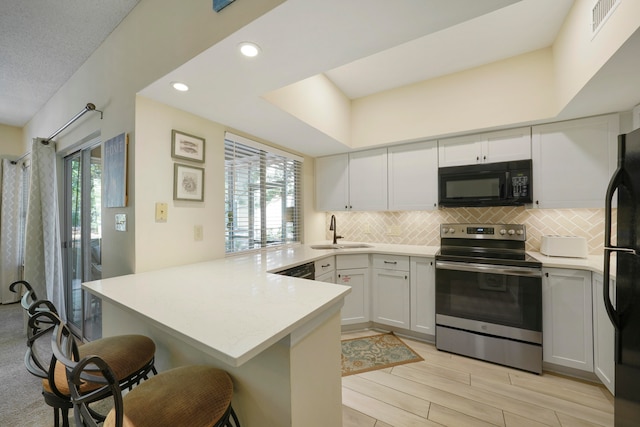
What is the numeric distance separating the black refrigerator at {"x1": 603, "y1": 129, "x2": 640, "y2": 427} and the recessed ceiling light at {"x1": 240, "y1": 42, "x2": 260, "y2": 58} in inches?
70.9

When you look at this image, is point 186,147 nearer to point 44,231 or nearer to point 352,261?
point 352,261

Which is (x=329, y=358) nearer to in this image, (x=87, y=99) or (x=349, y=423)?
(x=349, y=423)

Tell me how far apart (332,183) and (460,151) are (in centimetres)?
158

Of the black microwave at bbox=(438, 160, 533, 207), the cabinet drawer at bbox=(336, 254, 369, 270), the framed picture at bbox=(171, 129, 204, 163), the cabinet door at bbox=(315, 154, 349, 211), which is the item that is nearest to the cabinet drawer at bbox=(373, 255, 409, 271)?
the cabinet drawer at bbox=(336, 254, 369, 270)

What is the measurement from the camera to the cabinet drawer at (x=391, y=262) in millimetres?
2645

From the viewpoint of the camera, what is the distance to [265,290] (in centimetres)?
131

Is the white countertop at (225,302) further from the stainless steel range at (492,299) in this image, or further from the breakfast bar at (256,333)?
the stainless steel range at (492,299)

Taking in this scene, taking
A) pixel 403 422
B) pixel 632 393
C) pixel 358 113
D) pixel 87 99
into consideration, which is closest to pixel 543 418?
pixel 632 393

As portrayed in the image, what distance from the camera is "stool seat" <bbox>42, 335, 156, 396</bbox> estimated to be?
3.60 feet

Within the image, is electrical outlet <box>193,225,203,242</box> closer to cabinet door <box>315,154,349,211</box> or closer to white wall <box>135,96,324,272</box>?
white wall <box>135,96,324,272</box>

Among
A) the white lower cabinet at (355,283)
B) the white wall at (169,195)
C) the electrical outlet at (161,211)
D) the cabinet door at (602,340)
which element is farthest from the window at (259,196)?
the cabinet door at (602,340)

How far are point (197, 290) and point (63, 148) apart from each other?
2676 mm

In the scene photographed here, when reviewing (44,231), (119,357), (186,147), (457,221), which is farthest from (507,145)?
(44,231)

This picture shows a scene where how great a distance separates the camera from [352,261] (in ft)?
9.21
